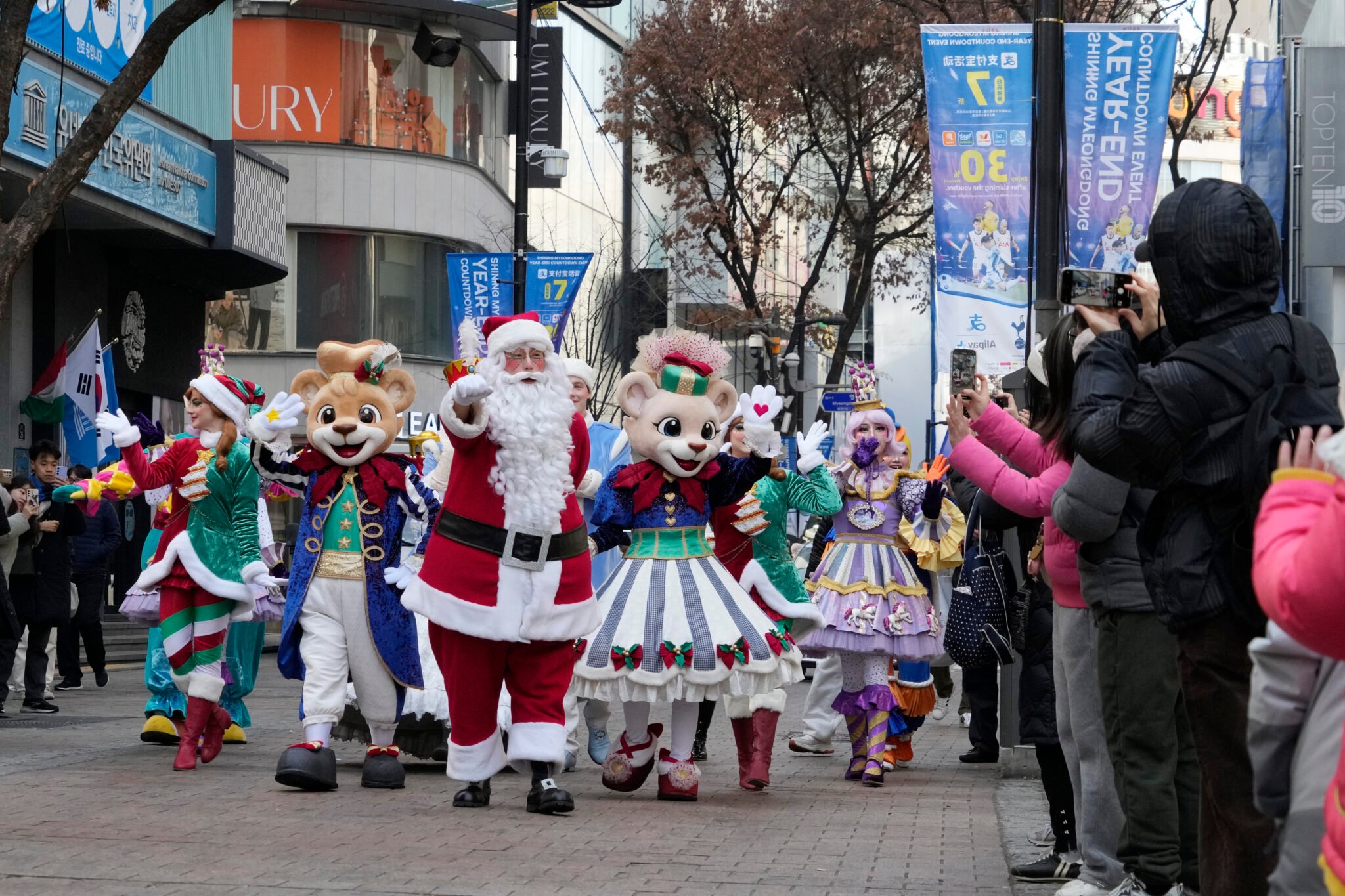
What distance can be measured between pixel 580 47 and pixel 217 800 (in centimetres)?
4047

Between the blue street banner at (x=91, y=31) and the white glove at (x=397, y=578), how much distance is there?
9.39m

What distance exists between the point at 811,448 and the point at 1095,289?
4538 millimetres

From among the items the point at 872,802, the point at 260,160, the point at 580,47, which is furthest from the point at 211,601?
the point at 580,47

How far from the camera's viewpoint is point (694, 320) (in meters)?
34.3

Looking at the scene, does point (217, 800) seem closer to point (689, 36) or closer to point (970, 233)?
point (970, 233)

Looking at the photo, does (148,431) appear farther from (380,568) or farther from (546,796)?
(546,796)

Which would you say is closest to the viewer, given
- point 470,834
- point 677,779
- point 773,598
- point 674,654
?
point 470,834

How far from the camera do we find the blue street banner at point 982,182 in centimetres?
1130

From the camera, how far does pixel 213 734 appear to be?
10102 millimetres

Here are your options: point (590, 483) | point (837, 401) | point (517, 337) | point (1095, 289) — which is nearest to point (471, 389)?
point (517, 337)

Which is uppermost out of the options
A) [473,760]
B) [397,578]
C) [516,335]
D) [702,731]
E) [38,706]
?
[516,335]

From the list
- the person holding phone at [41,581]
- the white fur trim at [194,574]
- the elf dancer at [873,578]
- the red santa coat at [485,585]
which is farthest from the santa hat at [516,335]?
the person holding phone at [41,581]

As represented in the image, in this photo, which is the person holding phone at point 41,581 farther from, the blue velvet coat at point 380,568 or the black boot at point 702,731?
the black boot at point 702,731

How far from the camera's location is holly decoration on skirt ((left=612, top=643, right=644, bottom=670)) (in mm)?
8500
